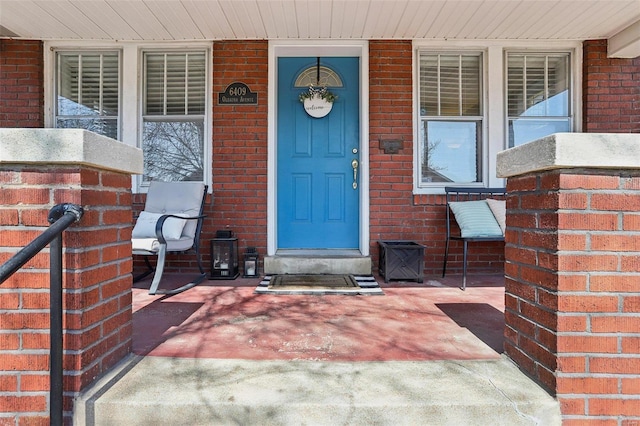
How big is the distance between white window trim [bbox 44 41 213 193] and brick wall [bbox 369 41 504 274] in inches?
72.4

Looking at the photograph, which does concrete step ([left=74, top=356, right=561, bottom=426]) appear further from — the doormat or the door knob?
the door knob

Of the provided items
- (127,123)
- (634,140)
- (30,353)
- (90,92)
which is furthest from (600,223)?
(90,92)

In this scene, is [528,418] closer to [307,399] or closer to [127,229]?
[307,399]

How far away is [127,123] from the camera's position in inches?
161

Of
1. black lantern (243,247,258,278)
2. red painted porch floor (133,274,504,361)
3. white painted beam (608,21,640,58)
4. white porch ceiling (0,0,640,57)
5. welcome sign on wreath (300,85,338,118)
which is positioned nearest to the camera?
red painted porch floor (133,274,504,361)

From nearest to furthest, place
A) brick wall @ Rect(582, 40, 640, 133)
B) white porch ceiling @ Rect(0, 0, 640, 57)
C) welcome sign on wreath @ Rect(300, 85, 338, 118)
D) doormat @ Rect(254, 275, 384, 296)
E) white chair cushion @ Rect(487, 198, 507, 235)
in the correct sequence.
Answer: doormat @ Rect(254, 275, 384, 296)
white porch ceiling @ Rect(0, 0, 640, 57)
white chair cushion @ Rect(487, 198, 507, 235)
brick wall @ Rect(582, 40, 640, 133)
welcome sign on wreath @ Rect(300, 85, 338, 118)

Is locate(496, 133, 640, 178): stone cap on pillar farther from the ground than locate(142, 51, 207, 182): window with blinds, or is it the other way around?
locate(142, 51, 207, 182): window with blinds

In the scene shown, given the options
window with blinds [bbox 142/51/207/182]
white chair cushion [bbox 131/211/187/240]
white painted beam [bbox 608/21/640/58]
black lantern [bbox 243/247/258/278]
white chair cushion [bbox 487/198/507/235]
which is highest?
white painted beam [bbox 608/21/640/58]

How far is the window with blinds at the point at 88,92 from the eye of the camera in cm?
417

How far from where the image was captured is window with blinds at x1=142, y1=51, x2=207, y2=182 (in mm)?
4164

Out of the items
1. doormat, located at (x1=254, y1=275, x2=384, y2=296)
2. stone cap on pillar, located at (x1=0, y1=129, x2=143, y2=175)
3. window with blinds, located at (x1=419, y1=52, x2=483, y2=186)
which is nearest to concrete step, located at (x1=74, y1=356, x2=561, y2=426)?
stone cap on pillar, located at (x1=0, y1=129, x2=143, y2=175)

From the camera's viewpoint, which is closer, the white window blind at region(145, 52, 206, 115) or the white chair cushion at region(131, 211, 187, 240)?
the white chair cushion at region(131, 211, 187, 240)

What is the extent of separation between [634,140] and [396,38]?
3144 mm

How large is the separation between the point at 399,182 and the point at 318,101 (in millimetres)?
1314
